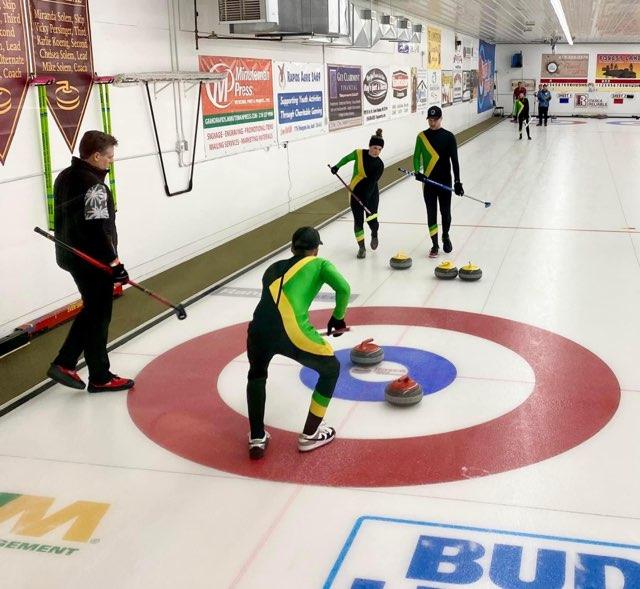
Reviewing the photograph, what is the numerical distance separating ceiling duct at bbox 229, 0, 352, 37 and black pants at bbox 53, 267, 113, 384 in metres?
4.96

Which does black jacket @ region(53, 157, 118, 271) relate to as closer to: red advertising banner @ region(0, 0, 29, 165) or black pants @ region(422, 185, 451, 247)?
red advertising banner @ region(0, 0, 29, 165)

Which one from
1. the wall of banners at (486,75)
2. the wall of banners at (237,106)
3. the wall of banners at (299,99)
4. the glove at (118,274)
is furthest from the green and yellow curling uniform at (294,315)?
the wall of banners at (486,75)

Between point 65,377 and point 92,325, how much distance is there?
0.43 meters

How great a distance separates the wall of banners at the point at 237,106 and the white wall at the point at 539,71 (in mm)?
25921

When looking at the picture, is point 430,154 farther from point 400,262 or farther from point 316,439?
point 316,439

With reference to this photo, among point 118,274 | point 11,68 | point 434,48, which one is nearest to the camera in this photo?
point 118,274

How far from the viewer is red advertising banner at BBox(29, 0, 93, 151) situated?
22.4ft

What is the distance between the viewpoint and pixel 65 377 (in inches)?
214

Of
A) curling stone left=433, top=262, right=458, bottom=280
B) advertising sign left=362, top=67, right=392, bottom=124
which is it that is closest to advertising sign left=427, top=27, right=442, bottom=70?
advertising sign left=362, top=67, right=392, bottom=124

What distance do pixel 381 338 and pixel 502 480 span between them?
8.36ft

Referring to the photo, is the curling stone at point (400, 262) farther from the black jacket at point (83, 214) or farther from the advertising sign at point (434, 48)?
the advertising sign at point (434, 48)

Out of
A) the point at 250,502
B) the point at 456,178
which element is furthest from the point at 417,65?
the point at 250,502

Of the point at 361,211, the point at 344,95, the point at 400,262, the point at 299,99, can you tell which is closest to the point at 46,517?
the point at 400,262

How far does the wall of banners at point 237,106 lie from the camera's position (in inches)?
392
